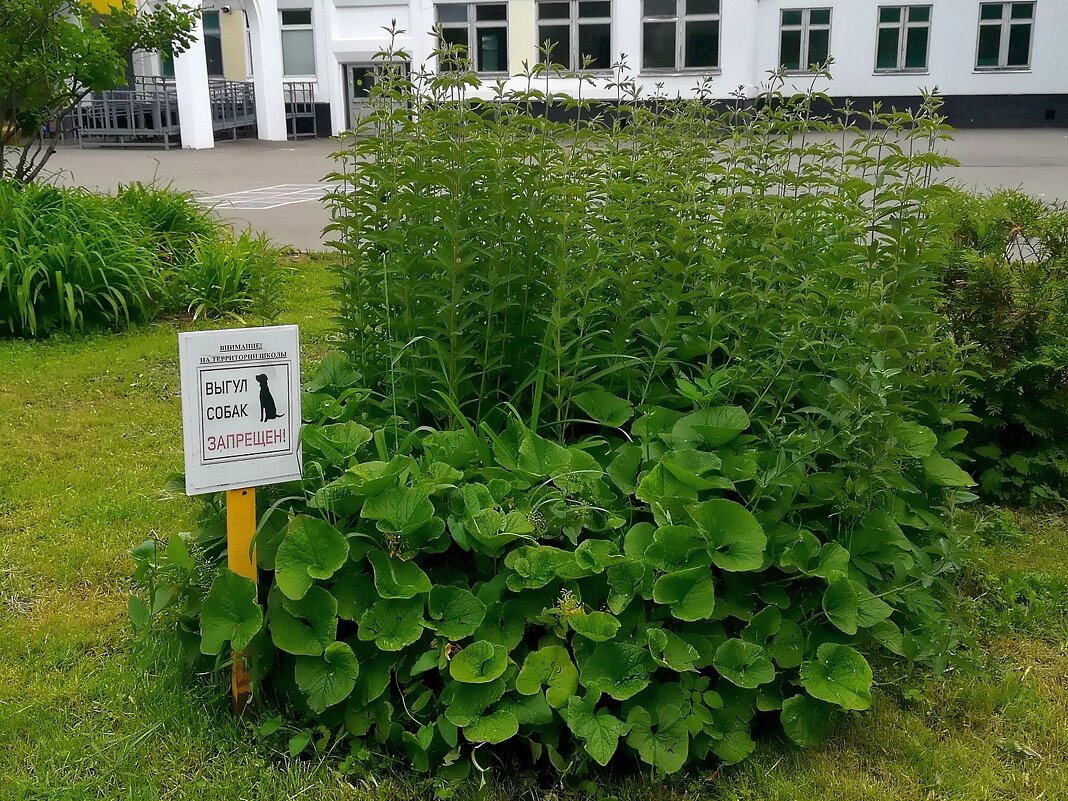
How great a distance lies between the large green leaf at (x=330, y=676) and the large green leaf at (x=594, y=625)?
525mm

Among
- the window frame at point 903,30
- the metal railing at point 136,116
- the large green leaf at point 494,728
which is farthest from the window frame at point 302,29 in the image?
the large green leaf at point 494,728

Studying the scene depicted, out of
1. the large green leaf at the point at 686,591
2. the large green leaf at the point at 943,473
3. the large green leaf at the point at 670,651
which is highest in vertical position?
the large green leaf at the point at 943,473

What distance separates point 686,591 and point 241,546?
1.10 m

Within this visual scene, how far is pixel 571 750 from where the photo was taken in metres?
2.42

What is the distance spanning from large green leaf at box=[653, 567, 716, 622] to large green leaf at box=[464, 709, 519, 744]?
445mm

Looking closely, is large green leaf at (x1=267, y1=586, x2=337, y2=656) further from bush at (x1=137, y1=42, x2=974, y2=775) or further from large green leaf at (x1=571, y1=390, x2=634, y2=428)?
large green leaf at (x1=571, y1=390, x2=634, y2=428)

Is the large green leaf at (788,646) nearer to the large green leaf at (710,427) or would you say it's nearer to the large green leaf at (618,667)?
the large green leaf at (618,667)

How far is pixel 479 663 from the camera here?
2295mm

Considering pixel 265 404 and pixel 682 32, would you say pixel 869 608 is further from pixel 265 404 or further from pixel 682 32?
pixel 682 32

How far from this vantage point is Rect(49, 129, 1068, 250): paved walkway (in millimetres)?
12258

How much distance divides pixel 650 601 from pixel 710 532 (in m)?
0.24

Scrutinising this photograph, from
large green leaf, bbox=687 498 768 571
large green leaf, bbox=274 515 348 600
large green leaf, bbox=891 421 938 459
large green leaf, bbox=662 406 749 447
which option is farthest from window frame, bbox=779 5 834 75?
large green leaf, bbox=274 515 348 600

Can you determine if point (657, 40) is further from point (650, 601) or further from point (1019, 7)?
point (650, 601)

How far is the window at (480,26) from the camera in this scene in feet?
87.2
